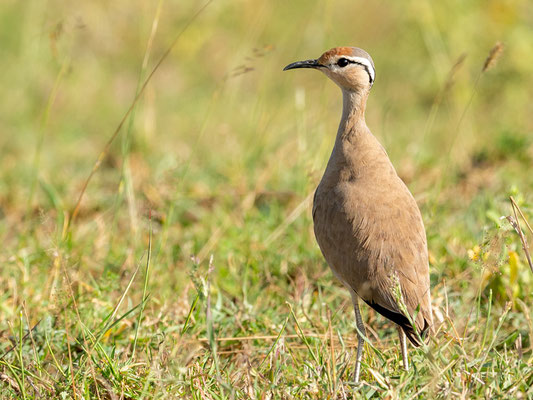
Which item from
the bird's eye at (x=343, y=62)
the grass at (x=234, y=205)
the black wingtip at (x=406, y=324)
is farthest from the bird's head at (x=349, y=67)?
the black wingtip at (x=406, y=324)

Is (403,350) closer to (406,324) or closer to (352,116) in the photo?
(406,324)

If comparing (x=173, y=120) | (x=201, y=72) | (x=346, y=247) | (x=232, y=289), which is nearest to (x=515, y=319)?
(x=346, y=247)

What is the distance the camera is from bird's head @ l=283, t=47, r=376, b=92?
295 cm

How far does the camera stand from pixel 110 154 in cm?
533

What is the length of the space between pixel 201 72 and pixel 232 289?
16.0 ft

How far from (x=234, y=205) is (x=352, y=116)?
1.67 m

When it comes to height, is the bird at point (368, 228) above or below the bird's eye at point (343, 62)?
below

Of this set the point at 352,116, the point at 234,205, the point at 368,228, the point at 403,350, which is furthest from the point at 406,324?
the point at 234,205

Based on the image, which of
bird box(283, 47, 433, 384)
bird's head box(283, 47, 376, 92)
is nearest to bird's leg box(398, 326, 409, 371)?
bird box(283, 47, 433, 384)

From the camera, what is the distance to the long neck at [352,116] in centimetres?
294

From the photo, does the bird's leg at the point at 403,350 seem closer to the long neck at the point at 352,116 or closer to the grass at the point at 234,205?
the grass at the point at 234,205

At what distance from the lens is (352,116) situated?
9.77ft

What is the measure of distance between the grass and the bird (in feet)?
0.46

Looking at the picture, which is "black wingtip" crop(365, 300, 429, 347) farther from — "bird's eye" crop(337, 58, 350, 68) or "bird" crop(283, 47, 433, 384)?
"bird's eye" crop(337, 58, 350, 68)
